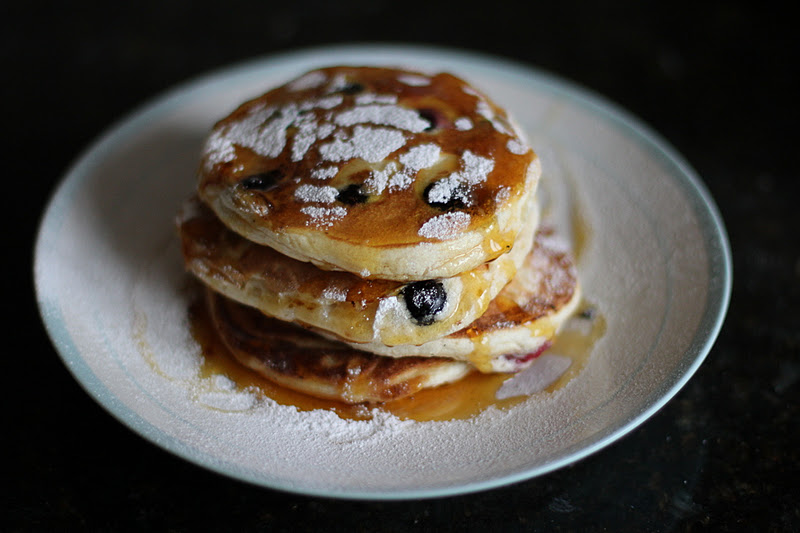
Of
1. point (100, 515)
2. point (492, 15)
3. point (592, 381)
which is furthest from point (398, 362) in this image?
point (492, 15)

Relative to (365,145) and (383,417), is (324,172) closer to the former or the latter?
→ (365,145)

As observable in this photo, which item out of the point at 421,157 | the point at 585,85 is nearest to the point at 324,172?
the point at 421,157

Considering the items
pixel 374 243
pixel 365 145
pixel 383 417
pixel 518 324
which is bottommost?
pixel 383 417

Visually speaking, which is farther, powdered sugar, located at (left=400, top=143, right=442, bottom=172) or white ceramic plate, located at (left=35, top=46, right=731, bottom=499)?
powdered sugar, located at (left=400, top=143, right=442, bottom=172)

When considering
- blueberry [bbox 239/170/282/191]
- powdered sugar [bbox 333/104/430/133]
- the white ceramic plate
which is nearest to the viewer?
the white ceramic plate

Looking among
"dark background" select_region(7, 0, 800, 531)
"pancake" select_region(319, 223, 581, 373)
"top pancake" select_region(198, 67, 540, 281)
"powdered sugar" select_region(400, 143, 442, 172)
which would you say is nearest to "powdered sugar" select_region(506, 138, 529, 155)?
"top pancake" select_region(198, 67, 540, 281)

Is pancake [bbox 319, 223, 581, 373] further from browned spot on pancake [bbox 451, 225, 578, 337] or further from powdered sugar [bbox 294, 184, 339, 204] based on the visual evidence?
powdered sugar [bbox 294, 184, 339, 204]
